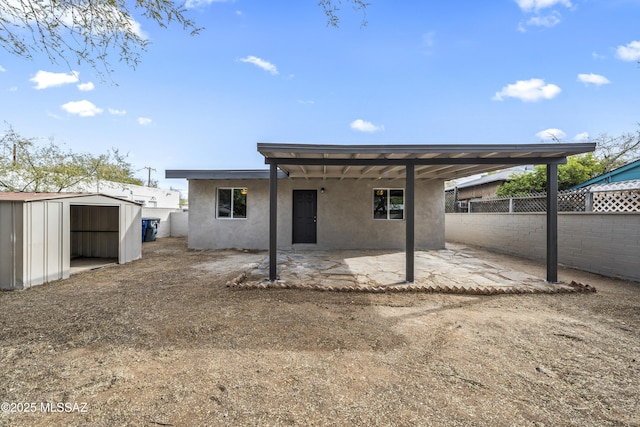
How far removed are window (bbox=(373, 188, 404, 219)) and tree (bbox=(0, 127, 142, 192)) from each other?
1118 cm

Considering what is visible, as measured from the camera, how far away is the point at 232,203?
9375 mm

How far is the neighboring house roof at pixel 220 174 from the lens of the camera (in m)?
8.69

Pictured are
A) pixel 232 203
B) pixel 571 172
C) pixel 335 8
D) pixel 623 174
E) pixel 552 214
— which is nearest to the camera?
pixel 335 8

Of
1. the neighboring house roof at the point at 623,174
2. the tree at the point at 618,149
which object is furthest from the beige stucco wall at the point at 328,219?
the tree at the point at 618,149

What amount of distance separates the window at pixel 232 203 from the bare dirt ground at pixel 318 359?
16.4 feet

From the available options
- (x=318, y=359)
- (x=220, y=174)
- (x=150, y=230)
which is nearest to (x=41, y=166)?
(x=150, y=230)

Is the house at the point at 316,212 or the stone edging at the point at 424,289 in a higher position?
the house at the point at 316,212

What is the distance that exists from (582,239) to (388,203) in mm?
4828

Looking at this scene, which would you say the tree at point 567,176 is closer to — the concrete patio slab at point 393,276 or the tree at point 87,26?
the concrete patio slab at point 393,276

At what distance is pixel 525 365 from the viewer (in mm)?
2490

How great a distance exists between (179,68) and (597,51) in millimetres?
12720

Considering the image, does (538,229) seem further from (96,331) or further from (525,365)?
(96,331)

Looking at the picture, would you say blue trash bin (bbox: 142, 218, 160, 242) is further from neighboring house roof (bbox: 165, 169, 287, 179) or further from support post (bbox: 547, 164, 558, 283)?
support post (bbox: 547, 164, 558, 283)

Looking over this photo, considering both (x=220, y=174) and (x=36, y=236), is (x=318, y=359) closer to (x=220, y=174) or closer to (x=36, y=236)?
(x=36, y=236)
